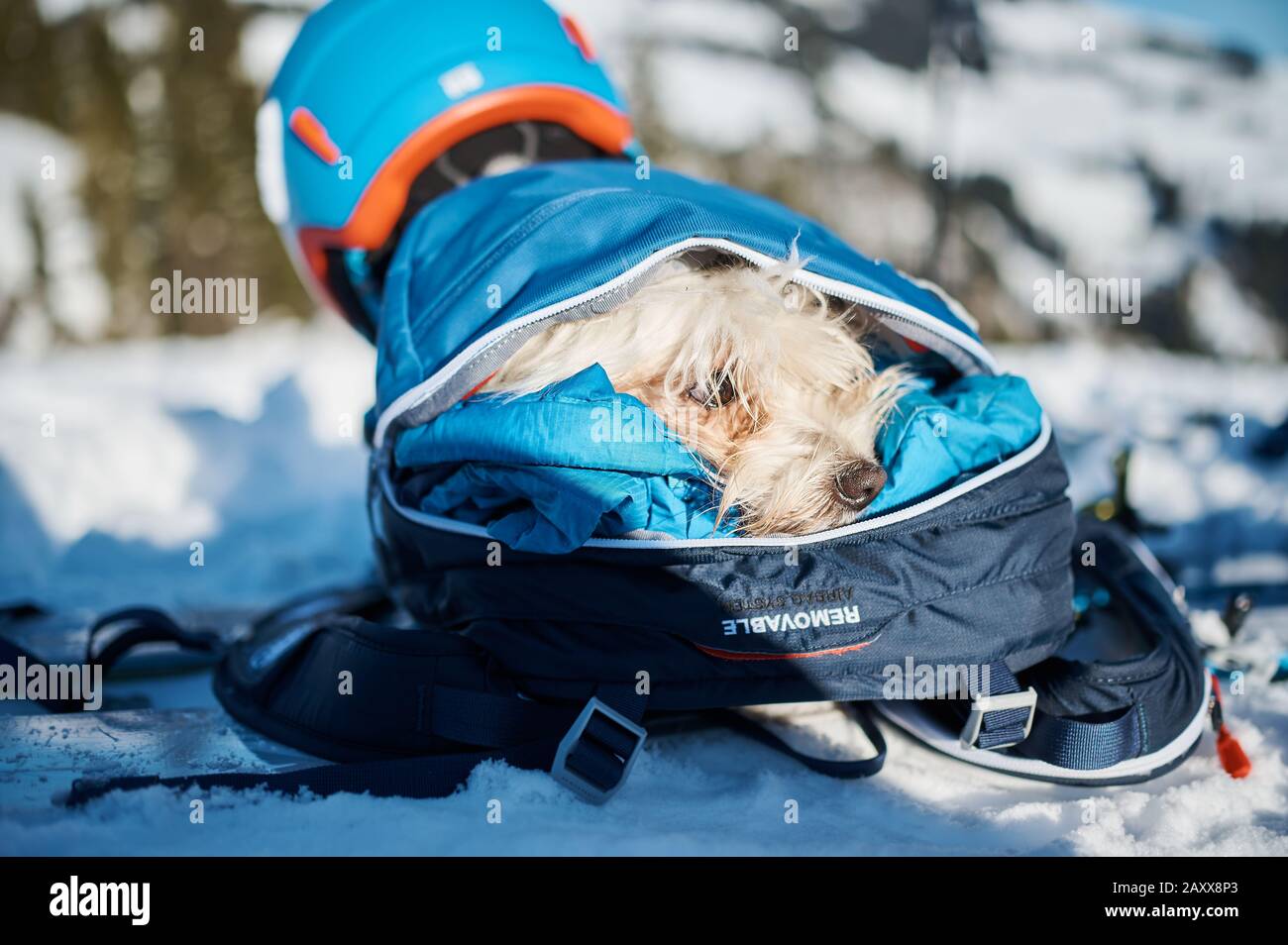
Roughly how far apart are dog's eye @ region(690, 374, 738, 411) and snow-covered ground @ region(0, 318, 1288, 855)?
637 mm

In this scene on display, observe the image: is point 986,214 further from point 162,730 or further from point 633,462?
point 162,730

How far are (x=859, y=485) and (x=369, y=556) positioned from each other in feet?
6.59

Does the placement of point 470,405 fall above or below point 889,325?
below

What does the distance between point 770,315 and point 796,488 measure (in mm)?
360

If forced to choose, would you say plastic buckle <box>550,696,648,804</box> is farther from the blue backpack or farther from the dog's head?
the dog's head

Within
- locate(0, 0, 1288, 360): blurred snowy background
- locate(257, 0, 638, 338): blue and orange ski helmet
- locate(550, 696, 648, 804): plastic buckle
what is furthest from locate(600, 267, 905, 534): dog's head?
locate(0, 0, 1288, 360): blurred snowy background

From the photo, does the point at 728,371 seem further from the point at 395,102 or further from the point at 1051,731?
the point at 395,102

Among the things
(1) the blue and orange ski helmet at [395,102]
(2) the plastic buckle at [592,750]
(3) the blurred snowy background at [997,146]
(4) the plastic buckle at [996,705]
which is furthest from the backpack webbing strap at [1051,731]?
(3) the blurred snowy background at [997,146]

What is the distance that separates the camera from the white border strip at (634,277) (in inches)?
69.2

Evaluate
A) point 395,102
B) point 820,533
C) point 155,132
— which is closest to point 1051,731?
point 820,533

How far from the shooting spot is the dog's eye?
1.90 m

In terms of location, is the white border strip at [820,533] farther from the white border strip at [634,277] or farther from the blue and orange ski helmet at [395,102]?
the blue and orange ski helmet at [395,102]
